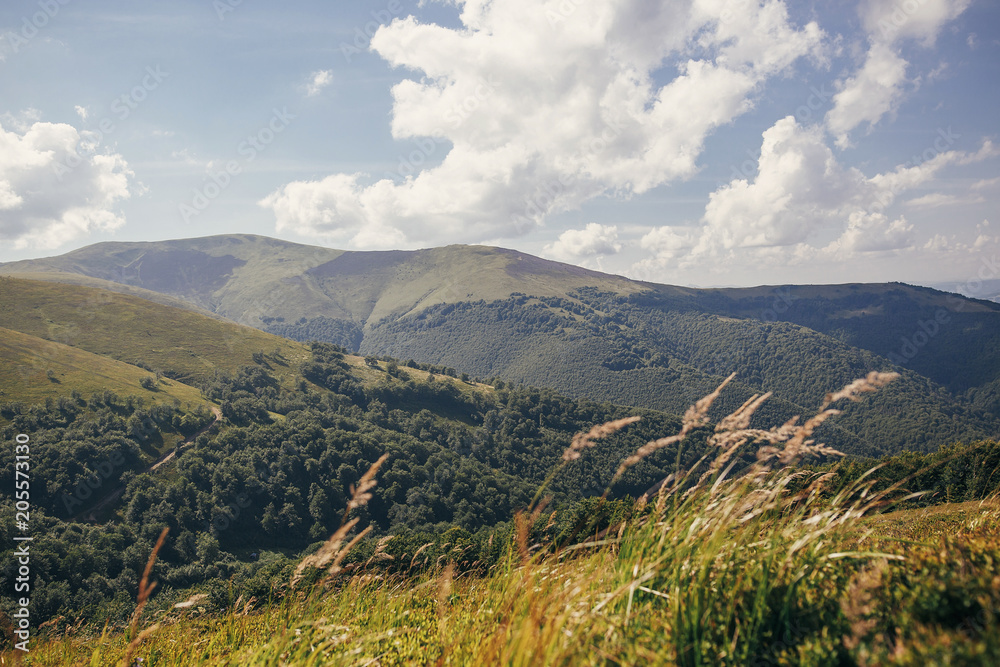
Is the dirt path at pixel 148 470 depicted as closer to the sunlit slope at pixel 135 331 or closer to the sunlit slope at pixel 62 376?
the sunlit slope at pixel 62 376

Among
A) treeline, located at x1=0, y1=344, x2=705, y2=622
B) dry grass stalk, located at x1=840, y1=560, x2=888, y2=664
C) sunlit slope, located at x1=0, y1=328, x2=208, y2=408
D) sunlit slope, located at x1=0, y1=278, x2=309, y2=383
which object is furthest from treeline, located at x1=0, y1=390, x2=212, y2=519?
dry grass stalk, located at x1=840, y1=560, x2=888, y2=664

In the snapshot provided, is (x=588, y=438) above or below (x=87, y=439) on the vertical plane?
above

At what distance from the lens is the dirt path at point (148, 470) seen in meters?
64.8

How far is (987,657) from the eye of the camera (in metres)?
2.22

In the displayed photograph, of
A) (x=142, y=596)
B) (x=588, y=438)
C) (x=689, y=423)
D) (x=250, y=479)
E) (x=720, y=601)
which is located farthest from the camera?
(x=250, y=479)

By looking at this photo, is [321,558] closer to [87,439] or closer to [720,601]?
[720,601]

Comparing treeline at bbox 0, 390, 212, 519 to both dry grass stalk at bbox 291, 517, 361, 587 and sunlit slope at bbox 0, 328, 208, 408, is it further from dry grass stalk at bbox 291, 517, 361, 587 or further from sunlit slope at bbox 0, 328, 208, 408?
dry grass stalk at bbox 291, 517, 361, 587

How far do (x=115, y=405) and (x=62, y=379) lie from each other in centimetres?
1310

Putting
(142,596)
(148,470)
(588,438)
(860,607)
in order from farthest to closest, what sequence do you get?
(148,470) < (588,438) < (142,596) < (860,607)

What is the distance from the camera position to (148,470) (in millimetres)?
75812

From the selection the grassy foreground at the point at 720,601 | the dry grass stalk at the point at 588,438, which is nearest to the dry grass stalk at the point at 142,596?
the grassy foreground at the point at 720,601

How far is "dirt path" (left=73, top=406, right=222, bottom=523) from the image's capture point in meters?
64.8

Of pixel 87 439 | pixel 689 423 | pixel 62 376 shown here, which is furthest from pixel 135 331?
pixel 689 423

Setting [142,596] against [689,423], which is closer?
[142,596]
